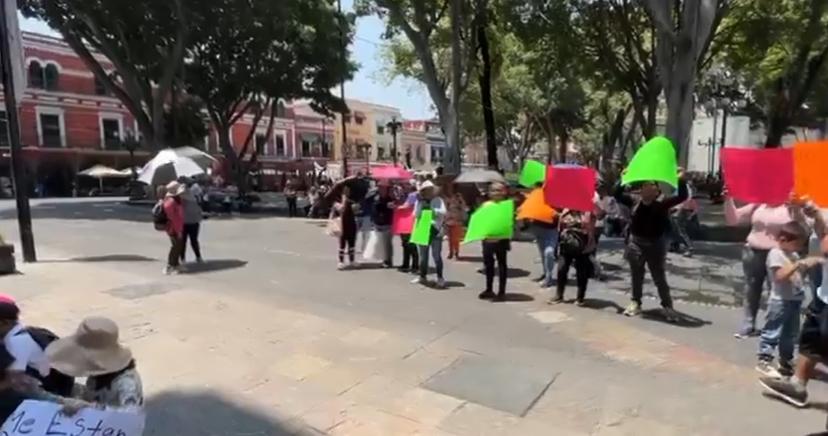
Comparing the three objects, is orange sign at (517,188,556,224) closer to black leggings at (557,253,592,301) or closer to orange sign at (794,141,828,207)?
black leggings at (557,253,592,301)

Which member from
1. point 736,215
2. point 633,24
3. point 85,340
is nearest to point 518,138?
point 633,24

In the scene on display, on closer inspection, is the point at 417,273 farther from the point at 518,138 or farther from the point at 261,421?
the point at 518,138

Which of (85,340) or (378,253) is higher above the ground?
(85,340)

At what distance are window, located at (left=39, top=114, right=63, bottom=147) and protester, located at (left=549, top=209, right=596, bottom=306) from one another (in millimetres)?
44294

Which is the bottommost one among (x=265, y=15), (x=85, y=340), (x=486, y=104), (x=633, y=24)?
(x=85, y=340)

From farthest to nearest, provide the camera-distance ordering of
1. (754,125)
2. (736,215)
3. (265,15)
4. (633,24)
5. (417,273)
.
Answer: (754,125) → (265,15) → (633,24) → (417,273) → (736,215)

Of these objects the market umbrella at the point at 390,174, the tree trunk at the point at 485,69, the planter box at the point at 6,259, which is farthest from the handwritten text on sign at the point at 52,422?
the tree trunk at the point at 485,69

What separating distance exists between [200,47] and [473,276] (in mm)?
20093

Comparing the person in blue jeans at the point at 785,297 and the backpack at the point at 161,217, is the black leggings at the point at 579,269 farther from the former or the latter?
the backpack at the point at 161,217

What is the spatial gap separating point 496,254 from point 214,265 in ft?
16.6

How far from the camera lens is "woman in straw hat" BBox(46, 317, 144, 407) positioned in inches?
114

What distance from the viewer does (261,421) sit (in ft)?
14.1

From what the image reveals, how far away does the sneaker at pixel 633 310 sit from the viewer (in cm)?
694

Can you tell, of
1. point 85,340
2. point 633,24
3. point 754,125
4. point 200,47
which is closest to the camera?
point 85,340
